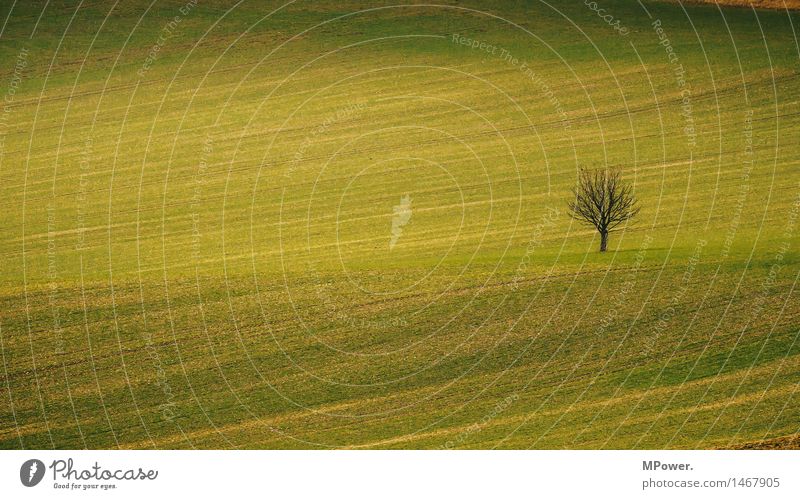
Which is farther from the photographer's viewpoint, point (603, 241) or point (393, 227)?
point (393, 227)

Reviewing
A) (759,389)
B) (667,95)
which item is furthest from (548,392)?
(667,95)

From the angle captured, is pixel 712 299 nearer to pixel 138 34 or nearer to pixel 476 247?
pixel 476 247
